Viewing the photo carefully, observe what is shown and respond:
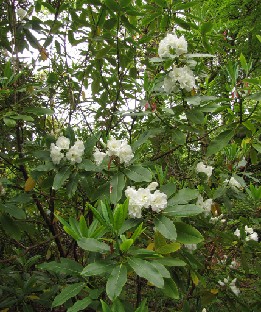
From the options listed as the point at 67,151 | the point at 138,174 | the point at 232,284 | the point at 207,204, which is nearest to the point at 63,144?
the point at 67,151

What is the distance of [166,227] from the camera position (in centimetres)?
150

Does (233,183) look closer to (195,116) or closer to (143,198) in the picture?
(195,116)

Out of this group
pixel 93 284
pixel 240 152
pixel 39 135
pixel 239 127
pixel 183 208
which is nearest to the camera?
pixel 183 208

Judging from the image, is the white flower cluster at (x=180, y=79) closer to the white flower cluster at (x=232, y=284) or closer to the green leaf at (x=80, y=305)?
the green leaf at (x=80, y=305)

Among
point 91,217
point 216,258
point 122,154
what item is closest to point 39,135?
point 91,217

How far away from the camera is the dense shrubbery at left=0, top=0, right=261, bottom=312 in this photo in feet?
4.94

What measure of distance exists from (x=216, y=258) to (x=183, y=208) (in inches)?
51.4

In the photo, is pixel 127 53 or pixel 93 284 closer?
pixel 93 284

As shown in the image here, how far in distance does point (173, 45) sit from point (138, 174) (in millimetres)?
703

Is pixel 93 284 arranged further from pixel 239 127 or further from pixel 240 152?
pixel 240 152

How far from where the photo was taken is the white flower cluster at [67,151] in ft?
6.00

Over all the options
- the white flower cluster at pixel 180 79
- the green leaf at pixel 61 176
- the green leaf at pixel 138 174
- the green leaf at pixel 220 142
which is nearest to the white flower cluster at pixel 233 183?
the green leaf at pixel 220 142

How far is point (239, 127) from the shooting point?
77.9 inches

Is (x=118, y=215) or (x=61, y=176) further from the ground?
(x=61, y=176)
